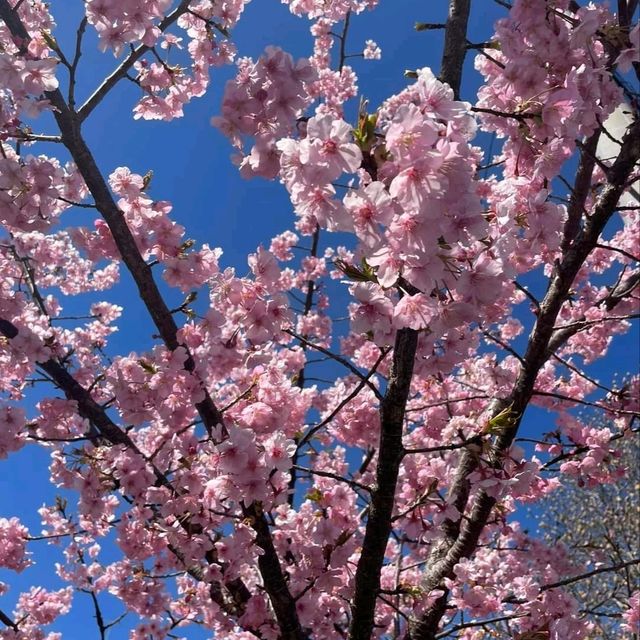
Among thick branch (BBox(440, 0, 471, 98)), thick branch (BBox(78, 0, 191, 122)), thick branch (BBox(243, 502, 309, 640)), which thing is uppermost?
thick branch (BBox(78, 0, 191, 122))

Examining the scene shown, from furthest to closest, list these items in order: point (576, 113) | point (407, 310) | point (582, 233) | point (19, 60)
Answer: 1. point (582, 233)
2. point (19, 60)
3. point (576, 113)
4. point (407, 310)

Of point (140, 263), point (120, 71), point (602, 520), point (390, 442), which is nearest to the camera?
point (390, 442)

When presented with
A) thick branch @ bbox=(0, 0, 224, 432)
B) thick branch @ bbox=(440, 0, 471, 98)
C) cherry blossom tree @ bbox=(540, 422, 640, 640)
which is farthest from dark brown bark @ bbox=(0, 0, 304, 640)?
cherry blossom tree @ bbox=(540, 422, 640, 640)

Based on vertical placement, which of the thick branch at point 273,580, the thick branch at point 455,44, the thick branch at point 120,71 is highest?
the thick branch at point 120,71

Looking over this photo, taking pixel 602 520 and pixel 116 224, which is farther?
pixel 602 520

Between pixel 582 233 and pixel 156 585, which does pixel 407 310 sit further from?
pixel 156 585

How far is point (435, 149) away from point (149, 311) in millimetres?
2249

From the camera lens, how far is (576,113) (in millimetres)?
2266

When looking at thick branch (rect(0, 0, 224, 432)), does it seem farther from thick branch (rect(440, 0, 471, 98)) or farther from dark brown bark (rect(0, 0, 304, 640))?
thick branch (rect(440, 0, 471, 98))

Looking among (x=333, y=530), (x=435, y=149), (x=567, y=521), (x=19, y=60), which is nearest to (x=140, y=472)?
(x=333, y=530)

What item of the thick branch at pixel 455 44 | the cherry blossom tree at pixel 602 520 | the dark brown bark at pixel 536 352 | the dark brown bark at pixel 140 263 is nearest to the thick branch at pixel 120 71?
the dark brown bark at pixel 140 263

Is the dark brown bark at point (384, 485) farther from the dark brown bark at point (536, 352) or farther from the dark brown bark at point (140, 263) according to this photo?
the dark brown bark at point (536, 352)

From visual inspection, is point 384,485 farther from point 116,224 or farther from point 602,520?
point 602,520

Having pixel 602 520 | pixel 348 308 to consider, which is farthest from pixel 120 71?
pixel 602 520
